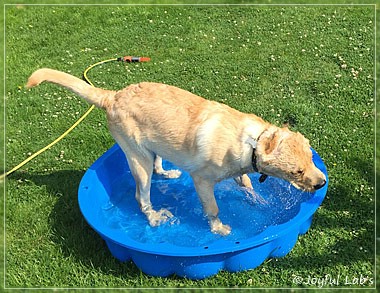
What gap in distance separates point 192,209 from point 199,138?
1.58m

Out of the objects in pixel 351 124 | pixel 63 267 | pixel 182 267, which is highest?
pixel 351 124

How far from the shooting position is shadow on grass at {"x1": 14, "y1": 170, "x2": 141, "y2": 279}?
555 centimetres

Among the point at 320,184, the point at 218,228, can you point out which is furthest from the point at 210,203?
the point at 320,184

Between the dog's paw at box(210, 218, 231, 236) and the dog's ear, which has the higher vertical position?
the dog's ear

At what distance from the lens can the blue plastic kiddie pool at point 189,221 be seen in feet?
16.3

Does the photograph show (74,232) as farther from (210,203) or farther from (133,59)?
(133,59)

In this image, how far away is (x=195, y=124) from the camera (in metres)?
5.21

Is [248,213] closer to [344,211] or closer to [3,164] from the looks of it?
[344,211]

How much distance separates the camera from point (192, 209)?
643 centimetres

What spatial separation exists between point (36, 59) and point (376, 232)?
23.7 feet

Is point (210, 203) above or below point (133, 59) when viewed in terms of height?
below

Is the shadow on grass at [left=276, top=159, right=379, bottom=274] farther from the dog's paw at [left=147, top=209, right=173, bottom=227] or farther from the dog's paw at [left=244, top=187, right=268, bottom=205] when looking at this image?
the dog's paw at [left=147, top=209, right=173, bottom=227]

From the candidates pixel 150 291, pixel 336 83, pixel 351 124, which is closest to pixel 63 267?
pixel 150 291

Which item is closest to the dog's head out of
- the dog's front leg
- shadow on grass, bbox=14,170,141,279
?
the dog's front leg
